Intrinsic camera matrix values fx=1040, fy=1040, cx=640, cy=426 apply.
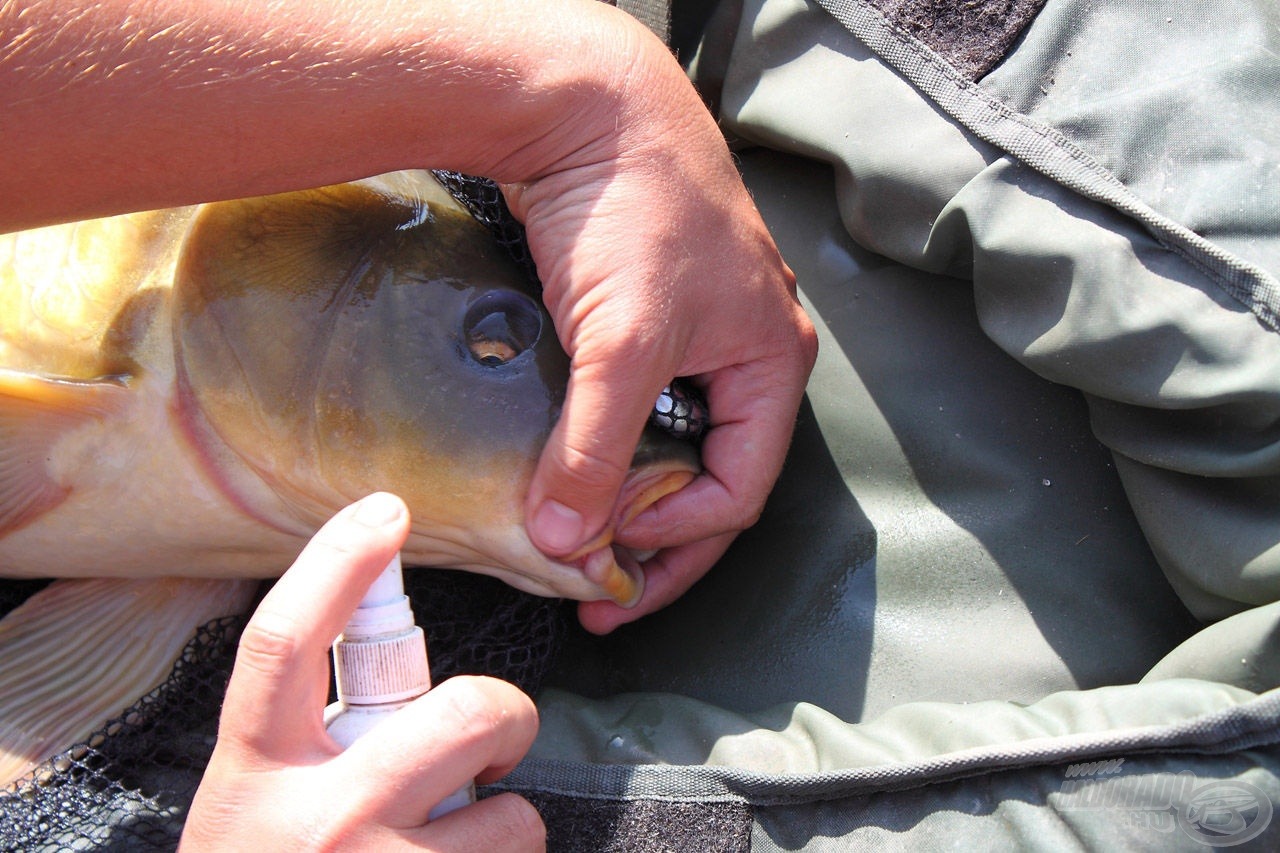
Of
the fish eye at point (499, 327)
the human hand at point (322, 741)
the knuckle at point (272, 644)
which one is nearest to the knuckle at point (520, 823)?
the human hand at point (322, 741)

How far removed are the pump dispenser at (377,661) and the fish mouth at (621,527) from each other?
50cm

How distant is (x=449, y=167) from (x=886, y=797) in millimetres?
1149

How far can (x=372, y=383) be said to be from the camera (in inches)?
68.2

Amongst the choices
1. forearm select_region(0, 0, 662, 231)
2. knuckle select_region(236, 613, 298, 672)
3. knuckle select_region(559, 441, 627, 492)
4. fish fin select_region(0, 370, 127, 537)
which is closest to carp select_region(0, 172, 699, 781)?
fish fin select_region(0, 370, 127, 537)

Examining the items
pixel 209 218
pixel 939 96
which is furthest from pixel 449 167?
pixel 939 96

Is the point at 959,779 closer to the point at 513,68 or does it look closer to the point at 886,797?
the point at 886,797

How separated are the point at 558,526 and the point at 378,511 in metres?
0.48

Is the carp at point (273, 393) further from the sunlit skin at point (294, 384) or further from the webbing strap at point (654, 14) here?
the webbing strap at point (654, 14)

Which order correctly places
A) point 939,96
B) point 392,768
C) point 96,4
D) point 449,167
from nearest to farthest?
point 392,768 < point 96,4 < point 449,167 < point 939,96

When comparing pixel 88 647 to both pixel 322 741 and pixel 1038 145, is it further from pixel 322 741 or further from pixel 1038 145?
pixel 1038 145

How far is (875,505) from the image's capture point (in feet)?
6.74

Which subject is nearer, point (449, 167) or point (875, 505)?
point (449, 167)

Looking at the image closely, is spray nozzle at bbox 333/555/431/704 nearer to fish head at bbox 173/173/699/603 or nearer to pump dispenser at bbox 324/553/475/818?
pump dispenser at bbox 324/553/475/818

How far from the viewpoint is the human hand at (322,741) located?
3.80 feet
